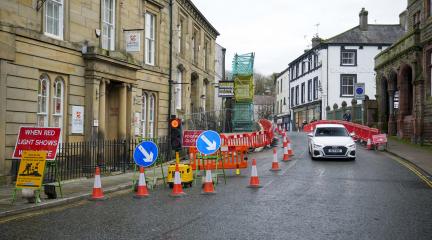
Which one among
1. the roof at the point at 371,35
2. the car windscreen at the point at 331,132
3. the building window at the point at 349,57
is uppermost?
the roof at the point at 371,35

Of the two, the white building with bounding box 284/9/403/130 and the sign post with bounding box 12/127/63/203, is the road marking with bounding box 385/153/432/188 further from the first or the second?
the white building with bounding box 284/9/403/130

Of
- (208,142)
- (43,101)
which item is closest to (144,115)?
(43,101)

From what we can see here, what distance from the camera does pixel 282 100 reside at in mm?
79688

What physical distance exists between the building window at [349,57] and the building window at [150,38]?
3514cm

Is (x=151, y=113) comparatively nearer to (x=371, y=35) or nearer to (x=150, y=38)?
(x=150, y=38)

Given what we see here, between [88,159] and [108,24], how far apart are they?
5525 millimetres

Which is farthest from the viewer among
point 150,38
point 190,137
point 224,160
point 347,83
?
point 347,83

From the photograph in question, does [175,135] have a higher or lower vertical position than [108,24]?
lower

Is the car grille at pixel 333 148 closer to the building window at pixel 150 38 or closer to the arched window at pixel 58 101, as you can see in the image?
the building window at pixel 150 38

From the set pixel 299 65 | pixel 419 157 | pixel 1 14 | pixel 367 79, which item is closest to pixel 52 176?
pixel 1 14

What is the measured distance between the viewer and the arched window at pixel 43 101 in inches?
576

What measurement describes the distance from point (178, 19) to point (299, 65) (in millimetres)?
42803

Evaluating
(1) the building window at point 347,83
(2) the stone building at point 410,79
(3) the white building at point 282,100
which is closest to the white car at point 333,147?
(2) the stone building at point 410,79

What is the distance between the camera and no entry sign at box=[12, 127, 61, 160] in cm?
1059
